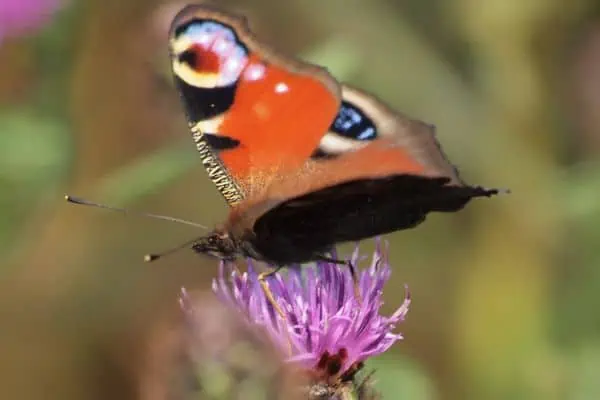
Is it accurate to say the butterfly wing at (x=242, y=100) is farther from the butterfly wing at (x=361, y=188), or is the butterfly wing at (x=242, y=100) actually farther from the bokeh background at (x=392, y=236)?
the bokeh background at (x=392, y=236)

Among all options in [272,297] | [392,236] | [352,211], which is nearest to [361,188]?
[352,211]

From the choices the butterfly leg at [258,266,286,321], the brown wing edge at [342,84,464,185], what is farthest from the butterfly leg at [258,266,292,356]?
the brown wing edge at [342,84,464,185]

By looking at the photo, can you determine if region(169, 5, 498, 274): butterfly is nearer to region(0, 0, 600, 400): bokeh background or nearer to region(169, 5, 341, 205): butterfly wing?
region(169, 5, 341, 205): butterfly wing

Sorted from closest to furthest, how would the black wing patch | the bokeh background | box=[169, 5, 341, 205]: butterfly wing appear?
the black wing patch
box=[169, 5, 341, 205]: butterfly wing
the bokeh background

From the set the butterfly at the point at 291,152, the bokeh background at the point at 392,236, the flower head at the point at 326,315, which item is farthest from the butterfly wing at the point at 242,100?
the bokeh background at the point at 392,236

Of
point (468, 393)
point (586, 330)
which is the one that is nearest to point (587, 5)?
point (586, 330)

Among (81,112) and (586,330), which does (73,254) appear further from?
(586,330)
